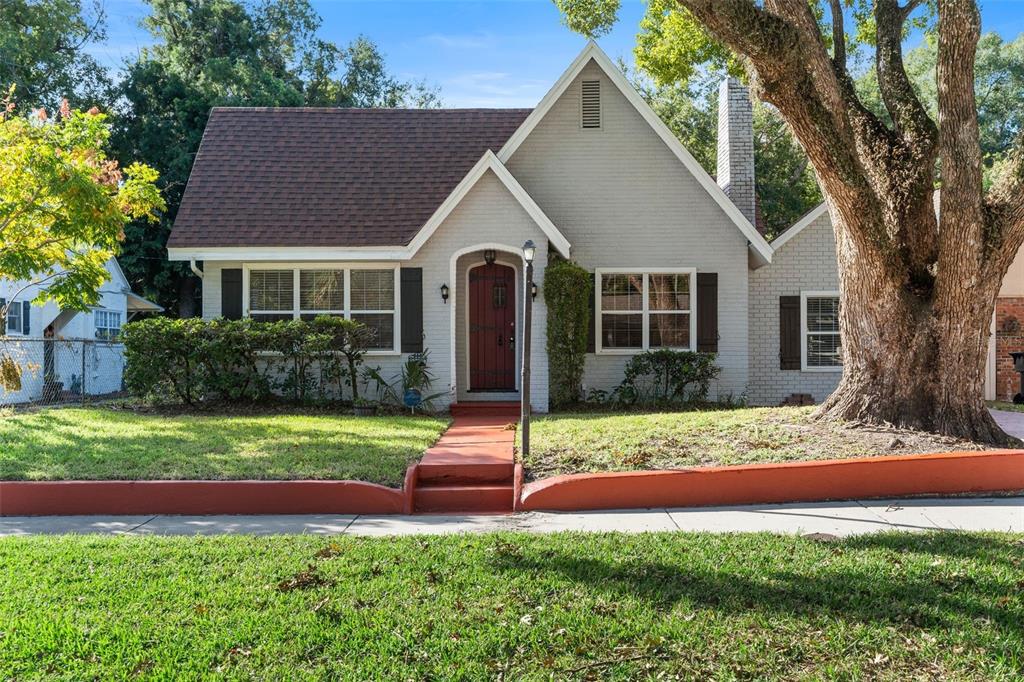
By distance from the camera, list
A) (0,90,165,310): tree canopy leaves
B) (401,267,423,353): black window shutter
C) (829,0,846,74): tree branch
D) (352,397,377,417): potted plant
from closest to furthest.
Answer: (829,0,846,74): tree branch → (0,90,165,310): tree canopy leaves → (352,397,377,417): potted plant → (401,267,423,353): black window shutter

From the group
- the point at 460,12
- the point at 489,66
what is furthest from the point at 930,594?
the point at 489,66

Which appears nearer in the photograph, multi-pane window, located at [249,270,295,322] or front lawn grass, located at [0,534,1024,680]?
front lawn grass, located at [0,534,1024,680]

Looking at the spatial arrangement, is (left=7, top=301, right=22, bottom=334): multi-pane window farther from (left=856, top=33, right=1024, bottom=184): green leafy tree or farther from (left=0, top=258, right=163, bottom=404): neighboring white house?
(left=856, top=33, right=1024, bottom=184): green leafy tree

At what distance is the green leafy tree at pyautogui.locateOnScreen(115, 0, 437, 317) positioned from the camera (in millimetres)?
27920

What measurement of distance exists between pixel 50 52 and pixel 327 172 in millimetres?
17957

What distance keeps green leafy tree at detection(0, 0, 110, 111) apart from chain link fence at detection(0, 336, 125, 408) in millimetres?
10922

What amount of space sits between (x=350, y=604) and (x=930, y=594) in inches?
126

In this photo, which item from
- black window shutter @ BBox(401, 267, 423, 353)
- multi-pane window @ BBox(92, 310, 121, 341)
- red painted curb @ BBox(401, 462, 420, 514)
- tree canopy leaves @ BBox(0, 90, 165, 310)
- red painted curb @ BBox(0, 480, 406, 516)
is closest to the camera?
red painted curb @ BBox(0, 480, 406, 516)

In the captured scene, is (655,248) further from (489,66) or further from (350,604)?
(350,604)

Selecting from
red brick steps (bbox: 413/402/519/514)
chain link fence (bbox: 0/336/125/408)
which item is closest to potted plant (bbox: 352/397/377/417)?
red brick steps (bbox: 413/402/519/514)

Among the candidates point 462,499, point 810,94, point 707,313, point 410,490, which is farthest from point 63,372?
point 810,94

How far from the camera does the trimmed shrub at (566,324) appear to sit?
→ 13.5 meters

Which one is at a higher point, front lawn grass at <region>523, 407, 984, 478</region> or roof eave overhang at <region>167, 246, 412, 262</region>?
roof eave overhang at <region>167, 246, 412, 262</region>

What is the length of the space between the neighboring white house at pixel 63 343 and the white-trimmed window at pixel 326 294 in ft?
13.0
